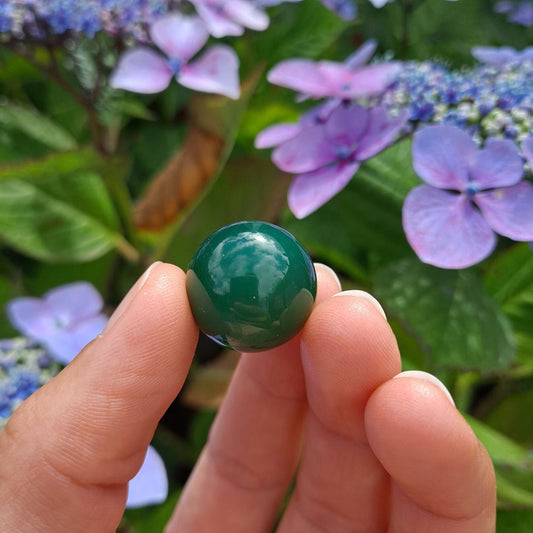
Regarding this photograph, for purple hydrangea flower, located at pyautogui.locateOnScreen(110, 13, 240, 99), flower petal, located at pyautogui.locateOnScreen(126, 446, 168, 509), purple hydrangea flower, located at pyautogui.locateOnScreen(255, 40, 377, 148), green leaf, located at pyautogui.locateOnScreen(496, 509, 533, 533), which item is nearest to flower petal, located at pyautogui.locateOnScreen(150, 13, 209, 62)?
purple hydrangea flower, located at pyautogui.locateOnScreen(110, 13, 240, 99)

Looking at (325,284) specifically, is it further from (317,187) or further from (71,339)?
(71,339)

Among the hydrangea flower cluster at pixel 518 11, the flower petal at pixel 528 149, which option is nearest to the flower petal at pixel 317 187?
the flower petal at pixel 528 149

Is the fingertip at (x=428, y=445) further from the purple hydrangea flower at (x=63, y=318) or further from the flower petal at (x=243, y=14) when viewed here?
the flower petal at (x=243, y=14)

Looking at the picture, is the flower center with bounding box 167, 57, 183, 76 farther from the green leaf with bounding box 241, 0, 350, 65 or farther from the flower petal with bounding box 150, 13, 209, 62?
the green leaf with bounding box 241, 0, 350, 65

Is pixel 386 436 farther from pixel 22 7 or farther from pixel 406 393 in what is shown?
pixel 22 7

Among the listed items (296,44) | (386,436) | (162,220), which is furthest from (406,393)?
(296,44)

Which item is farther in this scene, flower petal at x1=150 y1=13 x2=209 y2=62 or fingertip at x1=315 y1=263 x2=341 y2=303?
flower petal at x1=150 y1=13 x2=209 y2=62

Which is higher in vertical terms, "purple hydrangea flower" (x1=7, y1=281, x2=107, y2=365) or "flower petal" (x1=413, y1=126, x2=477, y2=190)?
"flower petal" (x1=413, y1=126, x2=477, y2=190)

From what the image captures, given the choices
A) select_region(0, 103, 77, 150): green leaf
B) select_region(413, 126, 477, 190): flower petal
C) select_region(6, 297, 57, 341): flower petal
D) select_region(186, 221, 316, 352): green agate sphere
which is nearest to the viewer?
select_region(186, 221, 316, 352): green agate sphere
